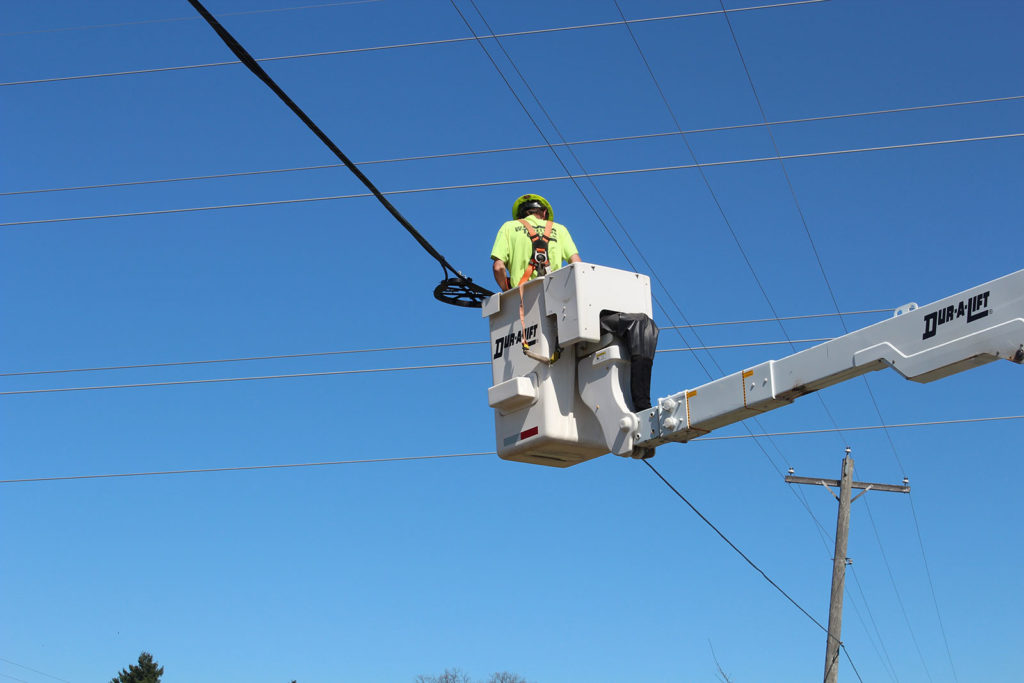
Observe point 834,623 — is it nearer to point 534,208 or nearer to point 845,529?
point 845,529

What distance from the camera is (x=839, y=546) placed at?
19.7m

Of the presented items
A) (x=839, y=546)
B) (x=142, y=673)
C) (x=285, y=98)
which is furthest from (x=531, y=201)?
(x=142, y=673)

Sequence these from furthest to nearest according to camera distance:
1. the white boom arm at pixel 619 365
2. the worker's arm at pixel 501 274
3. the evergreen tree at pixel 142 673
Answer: the evergreen tree at pixel 142 673
the worker's arm at pixel 501 274
the white boom arm at pixel 619 365

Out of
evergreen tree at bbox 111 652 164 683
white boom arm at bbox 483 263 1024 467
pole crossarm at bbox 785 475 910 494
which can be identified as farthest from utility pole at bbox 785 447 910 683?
evergreen tree at bbox 111 652 164 683

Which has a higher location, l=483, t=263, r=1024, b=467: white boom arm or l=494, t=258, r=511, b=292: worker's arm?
l=494, t=258, r=511, b=292: worker's arm

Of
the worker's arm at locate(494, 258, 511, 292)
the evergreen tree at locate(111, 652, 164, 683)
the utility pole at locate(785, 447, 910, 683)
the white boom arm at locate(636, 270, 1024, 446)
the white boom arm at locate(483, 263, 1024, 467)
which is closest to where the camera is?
the white boom arm at locate(636, 270, 1024, 446)

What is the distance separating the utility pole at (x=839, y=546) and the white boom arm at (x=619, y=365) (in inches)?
457

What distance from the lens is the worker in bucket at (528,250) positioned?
903cm

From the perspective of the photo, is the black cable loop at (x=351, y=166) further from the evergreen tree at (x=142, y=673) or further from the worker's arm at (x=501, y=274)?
the evergreen tree at (x=142, y=673)

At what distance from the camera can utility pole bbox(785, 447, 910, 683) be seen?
18.6 meters

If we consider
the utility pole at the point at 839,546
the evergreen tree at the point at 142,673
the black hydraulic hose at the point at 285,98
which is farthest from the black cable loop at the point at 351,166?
the evergreen tree at the point at 142,673

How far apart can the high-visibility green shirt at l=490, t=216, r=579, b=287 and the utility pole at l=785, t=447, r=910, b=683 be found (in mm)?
11667

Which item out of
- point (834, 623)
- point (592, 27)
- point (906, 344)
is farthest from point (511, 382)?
point (834, 623)

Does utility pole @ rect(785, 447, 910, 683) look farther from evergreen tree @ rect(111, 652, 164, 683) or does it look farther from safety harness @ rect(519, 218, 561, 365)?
evergreen tree @ rect(111, 652, 164, 683)
